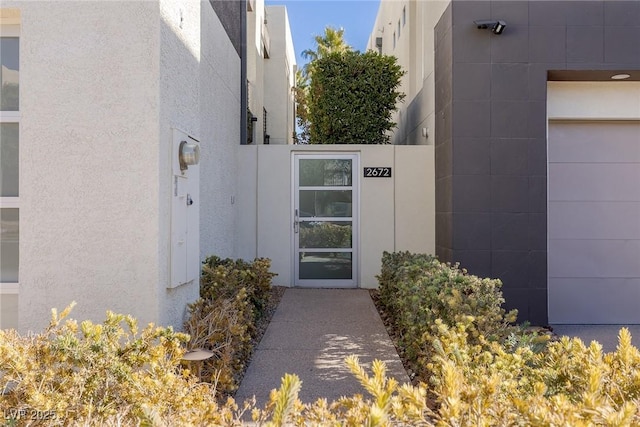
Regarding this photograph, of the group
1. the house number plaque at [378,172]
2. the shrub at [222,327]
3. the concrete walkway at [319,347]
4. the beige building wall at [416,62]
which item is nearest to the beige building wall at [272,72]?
the beige building wall at [416,62]

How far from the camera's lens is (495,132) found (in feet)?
21.4

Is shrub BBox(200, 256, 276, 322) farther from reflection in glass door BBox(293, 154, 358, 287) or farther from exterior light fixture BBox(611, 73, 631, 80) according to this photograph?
exterior light fixture BBox(611, 73, 631, 80)

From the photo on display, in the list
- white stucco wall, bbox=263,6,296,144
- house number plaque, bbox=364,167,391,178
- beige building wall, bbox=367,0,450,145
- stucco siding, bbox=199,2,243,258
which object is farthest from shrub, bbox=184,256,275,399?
white stucco wall, bbox=263,6,296,144

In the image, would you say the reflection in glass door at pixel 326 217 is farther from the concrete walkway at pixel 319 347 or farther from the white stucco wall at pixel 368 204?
the concrete walkway at pixel 319 347

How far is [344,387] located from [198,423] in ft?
7.38

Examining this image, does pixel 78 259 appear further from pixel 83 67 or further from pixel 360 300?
pixel 360 300

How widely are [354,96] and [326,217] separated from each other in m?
2.30

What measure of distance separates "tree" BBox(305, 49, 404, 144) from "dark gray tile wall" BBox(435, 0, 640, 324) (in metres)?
2.59

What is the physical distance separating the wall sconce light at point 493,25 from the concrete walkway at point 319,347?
414 cm

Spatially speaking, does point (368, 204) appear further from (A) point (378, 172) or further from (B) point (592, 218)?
(B) point (592, 218)

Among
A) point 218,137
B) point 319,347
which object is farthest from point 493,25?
point 319,347

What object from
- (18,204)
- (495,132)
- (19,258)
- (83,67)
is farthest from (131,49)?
(495,132)

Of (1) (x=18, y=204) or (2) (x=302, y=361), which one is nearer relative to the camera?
(1) (x=18, y=204)

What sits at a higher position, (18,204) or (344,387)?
(18,204)
